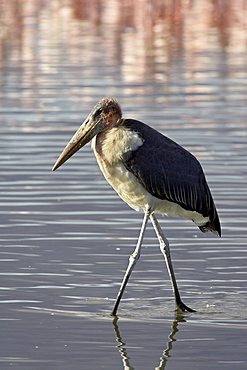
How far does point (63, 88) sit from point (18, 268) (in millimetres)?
10705

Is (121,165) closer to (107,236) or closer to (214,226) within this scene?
(214,226)

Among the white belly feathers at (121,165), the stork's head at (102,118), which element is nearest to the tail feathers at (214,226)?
the white belly feathers at (121,165)

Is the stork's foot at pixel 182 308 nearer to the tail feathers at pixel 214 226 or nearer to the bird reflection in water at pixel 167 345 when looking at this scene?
the bird reflection in water at pixel 167 345

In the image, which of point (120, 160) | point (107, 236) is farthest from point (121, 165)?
point (107, 236)

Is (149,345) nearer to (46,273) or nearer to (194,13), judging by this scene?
(46,273)

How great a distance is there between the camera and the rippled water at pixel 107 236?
7.18m

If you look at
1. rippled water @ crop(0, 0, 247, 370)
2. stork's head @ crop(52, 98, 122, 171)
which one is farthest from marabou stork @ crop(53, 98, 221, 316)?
rippled water @ crop(0, 0, 247, 370)

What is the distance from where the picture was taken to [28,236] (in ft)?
32.3

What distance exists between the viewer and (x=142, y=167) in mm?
7918

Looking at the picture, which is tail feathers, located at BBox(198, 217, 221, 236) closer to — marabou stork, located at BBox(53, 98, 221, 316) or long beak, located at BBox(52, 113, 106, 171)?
marabou stork, located at BBox(53, 98, 221, 316)

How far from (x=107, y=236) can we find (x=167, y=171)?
6.41 ft

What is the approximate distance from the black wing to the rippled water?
0.70 m

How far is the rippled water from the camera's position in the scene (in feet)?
23.6

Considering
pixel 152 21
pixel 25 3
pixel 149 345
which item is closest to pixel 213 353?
pixel 149 345
